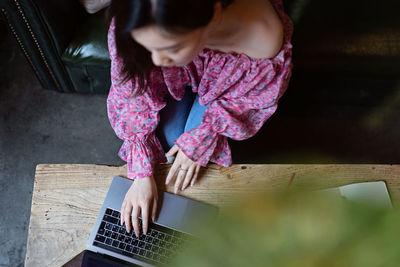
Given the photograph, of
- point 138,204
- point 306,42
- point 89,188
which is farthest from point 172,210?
point 306,42

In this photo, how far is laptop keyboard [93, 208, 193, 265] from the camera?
81 cm

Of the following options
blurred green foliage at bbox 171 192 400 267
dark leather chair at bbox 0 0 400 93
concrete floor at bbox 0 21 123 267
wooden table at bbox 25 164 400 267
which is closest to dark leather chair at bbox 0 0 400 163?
dark leather chair at bbox 0 0 400 93

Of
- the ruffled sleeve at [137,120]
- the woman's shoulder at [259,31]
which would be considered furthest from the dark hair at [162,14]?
the ruffled sleeve at [137,120]

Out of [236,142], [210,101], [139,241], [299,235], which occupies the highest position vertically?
[299,235]

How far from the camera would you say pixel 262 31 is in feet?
2.62

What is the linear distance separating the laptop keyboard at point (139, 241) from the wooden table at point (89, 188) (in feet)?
0.14

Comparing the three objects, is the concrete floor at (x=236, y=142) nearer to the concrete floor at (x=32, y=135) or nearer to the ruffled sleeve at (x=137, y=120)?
the concrete floor at (x=32, y=135)

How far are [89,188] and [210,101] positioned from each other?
43cm

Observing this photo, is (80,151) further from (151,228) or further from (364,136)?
(364,136)

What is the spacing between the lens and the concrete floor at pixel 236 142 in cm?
153

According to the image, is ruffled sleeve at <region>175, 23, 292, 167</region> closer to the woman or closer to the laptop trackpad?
the woman

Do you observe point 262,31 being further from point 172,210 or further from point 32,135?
point 32,135

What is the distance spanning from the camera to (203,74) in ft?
3.23

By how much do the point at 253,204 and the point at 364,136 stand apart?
157cm
